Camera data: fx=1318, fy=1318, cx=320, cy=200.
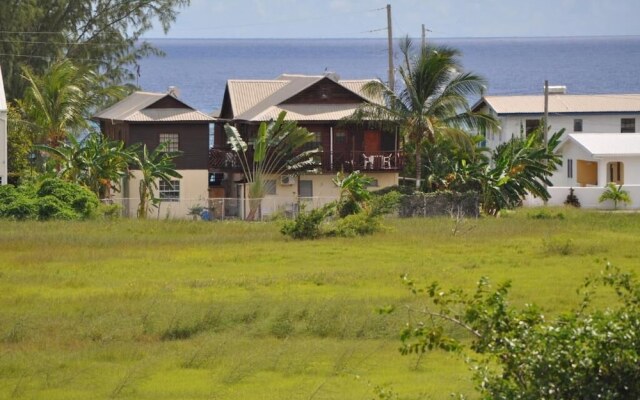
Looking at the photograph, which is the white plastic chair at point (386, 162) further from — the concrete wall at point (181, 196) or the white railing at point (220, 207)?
the concrete wall at point (181, 196)

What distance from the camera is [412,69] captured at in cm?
5028

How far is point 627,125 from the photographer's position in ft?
214

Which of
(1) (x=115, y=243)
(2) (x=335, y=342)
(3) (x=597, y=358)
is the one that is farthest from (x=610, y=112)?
(3) (x=597, y=358)

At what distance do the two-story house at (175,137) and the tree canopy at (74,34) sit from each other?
15668mm

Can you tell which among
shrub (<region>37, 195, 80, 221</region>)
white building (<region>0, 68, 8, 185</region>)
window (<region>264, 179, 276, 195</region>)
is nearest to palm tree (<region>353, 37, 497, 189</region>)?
window (<region>264, 179, 276, 195</region>)

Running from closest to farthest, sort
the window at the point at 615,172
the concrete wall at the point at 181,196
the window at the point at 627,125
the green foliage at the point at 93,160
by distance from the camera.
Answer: the green foliage at the point at 93,160, the concrete wall at the point at 181,196, the window at the point at 615,172, the window at the point at 627,125

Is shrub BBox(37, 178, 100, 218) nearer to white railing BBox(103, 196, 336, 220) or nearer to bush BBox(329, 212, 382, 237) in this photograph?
white railing BBox(103, 196, 336, 220)

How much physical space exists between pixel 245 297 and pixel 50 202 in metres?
17.7

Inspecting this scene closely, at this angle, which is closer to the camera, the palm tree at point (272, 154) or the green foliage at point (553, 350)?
the green foliage at point (553, 350)

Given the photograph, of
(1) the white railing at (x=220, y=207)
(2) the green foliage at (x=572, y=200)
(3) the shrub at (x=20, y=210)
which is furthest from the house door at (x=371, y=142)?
(3) the shrub at (x=20, y=210)

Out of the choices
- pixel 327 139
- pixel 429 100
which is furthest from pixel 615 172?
pixel 327 139

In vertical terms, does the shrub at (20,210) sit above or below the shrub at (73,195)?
below

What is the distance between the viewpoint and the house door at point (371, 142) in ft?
175

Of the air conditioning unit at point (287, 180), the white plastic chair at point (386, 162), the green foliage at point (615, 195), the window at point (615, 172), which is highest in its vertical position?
the white plastic chair at point (386, 162)
